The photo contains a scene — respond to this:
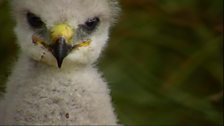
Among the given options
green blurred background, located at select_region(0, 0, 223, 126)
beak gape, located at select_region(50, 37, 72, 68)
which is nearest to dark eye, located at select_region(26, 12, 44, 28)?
beak gape, located at select_region(50, 37, 72, 68)

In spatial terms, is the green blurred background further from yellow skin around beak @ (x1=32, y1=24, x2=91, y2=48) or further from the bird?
yellow skin around beak @ (x1=32, y1=24, x2=91, y2=48)

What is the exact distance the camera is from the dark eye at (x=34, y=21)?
3661 mm

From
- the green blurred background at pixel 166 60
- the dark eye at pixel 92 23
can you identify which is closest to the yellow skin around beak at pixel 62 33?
the dark eye at pixel 92 23

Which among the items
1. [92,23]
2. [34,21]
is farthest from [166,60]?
[34,21]

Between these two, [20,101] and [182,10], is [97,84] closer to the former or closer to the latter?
[20,101]

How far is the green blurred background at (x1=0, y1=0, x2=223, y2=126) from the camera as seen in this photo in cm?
509

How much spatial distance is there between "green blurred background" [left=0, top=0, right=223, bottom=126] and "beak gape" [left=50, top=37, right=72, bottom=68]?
4.47 feet

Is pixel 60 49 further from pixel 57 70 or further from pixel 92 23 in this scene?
pixel 92 23

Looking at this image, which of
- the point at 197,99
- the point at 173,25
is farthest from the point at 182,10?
the point at 197,99

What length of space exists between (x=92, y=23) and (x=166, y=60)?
6.88 feet

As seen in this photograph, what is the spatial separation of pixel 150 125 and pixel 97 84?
1.61 meters

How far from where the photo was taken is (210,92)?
556 centimetres

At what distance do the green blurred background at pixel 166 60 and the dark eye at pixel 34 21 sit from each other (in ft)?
3.91

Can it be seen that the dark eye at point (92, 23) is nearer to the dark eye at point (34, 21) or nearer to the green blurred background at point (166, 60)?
the dark eye at point (34, 21)
